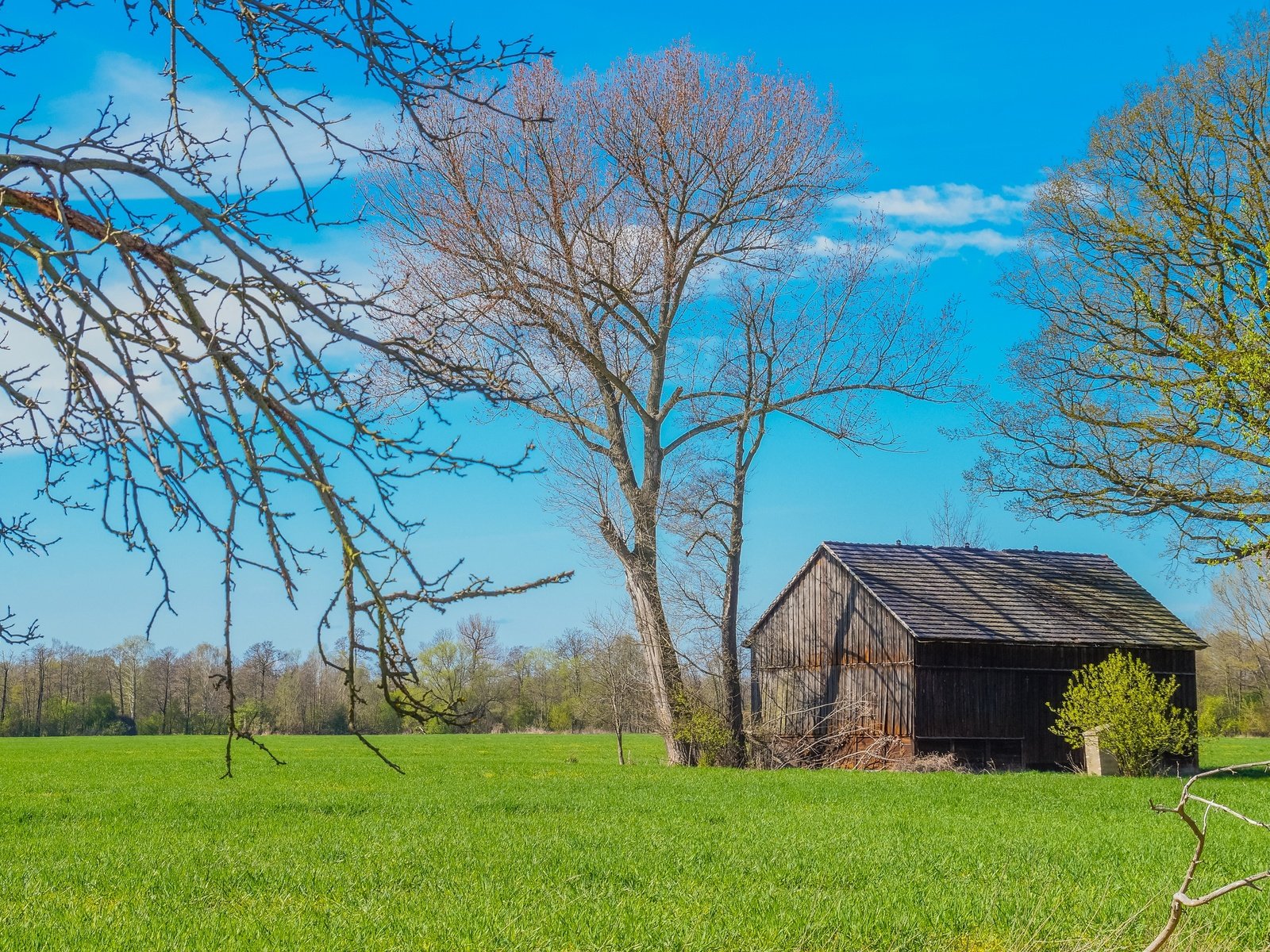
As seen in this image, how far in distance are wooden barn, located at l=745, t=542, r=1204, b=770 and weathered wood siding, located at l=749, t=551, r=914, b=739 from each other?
0.04 m

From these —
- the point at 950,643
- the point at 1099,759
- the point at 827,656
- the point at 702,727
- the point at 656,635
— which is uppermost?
the point at 656,635

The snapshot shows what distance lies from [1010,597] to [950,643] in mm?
3214

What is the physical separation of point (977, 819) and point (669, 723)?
454 inches

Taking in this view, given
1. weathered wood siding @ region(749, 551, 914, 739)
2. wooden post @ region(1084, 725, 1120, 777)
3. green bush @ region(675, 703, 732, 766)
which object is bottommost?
wooden post @ region(1084, 725, 1120, 777)

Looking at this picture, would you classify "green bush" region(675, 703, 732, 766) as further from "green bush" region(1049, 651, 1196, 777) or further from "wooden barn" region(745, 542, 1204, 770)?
"green bush" region(1049, 651, 1196, 777)

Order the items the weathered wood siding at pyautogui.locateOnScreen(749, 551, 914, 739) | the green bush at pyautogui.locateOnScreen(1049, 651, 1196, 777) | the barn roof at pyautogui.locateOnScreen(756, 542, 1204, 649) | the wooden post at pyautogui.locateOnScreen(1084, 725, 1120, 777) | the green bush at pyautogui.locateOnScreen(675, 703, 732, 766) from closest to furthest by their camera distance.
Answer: the green bush at pyautogui.locateOnScreen(1049, 651, 1196, 777) → the wooden post at pyautogui.locateOnScreen(1084, 725, 1120, 777) → the green bush at pyautogui.locateOnScreen(675, 703, 732, 766) → the weathered wood siding at pyautogui.locateOnScreen(749, 551, 914, 739) → the barn roof at pyautogui.locateOnScreen(756, 542, 1204, 649)

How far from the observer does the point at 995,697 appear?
24797 millimetres

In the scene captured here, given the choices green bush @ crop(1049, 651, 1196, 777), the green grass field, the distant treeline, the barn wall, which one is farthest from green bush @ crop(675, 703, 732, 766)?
the distant treeline

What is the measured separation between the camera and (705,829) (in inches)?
480

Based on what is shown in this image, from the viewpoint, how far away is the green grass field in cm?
709

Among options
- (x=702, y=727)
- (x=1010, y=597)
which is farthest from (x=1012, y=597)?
(x=702, y=727)

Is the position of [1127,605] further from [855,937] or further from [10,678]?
[10,678]

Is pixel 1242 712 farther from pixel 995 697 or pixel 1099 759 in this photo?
pixel 1099 759

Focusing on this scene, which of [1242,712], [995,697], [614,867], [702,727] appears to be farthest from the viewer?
[1242,712]
